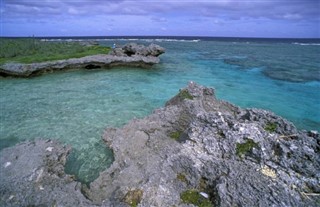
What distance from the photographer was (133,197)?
24.7 ft

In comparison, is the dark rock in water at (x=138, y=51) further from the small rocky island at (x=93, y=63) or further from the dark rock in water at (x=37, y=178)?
the dark rock in water at (x=37, y=178)

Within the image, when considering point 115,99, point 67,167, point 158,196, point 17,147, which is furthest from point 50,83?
point 158,196

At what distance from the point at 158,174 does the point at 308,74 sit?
3290 cm

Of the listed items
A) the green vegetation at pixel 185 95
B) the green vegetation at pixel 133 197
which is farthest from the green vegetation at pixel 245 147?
the green vegetation at pixel 185 95

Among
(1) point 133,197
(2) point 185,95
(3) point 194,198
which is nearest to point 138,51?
(2) point 185,95

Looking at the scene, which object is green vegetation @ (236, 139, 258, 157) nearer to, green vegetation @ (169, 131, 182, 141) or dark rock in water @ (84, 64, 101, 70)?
green vegetation @ (169, 131, 182, 141)

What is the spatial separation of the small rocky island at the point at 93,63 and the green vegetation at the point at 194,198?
2569 cm

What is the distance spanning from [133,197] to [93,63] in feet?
91.0

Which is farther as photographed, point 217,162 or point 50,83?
point 50,83

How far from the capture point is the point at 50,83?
83.9ft

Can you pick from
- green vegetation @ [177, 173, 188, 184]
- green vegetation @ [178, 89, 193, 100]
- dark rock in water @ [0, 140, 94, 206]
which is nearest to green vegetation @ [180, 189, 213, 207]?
green vegetation @ [177, 173, 188, 184]

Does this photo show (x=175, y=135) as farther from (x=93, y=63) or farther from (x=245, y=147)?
(x=93, y=63)

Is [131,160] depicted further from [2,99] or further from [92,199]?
[2,99]

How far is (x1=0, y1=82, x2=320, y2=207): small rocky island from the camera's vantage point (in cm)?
715
